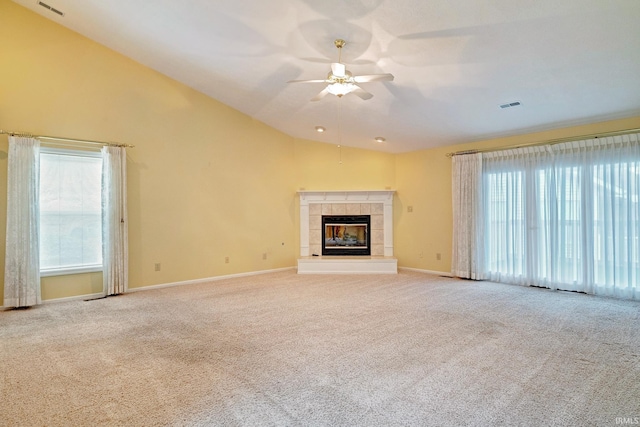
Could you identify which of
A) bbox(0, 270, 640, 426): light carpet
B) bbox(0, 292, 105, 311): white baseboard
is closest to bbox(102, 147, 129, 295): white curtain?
bbox(0, 292, 105, 311): white baseboard

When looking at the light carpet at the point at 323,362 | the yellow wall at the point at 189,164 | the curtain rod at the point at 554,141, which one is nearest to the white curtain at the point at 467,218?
the curtain rod at the point at 554,141

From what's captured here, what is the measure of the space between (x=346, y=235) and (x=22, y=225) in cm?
586

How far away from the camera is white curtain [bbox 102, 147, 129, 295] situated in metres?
5.16

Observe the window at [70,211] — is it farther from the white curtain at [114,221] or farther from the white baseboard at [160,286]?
the white baseboard at [160,286]

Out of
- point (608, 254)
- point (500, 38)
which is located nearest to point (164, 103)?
point (500, 38)

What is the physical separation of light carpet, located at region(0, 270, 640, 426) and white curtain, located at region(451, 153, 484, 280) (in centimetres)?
146

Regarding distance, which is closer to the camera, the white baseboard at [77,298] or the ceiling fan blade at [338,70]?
the ceiling fan blade at [338,70]

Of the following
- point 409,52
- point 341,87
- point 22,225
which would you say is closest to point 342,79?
point 341,87

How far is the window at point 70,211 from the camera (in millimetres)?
4887

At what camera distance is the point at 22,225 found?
451cm

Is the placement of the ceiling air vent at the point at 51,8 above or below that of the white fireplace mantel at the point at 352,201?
above

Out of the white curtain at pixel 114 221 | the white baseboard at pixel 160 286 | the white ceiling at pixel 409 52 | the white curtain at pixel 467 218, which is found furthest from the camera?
the white curtain at pixel 467 218

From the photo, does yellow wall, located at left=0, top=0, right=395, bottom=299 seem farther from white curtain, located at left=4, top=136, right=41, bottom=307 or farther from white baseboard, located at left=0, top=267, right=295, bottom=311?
white curtain, located at left=4, top=136, right=41, bottom=307

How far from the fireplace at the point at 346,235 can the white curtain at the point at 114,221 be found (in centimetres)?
415
